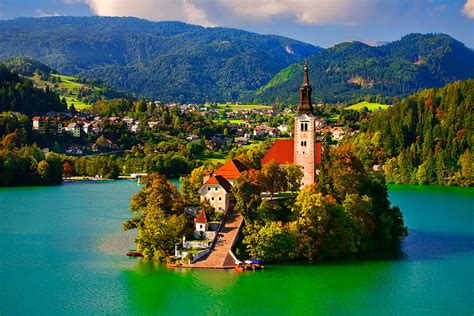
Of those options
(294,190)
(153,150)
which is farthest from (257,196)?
(153,150)

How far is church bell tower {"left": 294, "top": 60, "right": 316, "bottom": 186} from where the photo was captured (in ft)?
155

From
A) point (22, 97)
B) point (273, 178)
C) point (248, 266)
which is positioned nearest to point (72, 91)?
point (22, 97)

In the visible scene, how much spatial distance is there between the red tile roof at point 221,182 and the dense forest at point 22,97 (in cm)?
8780

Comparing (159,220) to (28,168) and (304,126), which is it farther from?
(28,168)

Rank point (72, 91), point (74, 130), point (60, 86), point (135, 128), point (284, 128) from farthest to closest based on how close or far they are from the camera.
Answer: point (72, 91) < point (60, 86) < point (284, 128) < point (135, 128) < point (74, 130)

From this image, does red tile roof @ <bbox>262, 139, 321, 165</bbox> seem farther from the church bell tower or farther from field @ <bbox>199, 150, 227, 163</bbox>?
field @ <bbox>199, 150, 227, 163</bbox>

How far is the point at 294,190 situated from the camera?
4609cm

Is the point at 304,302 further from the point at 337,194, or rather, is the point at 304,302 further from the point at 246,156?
the point at 246,156

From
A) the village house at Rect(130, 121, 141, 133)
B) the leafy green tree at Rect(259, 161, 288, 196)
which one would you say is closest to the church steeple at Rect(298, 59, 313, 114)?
the leafy green tree at Rect(259, 161, 288, 196)

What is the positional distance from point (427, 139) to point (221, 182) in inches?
2608

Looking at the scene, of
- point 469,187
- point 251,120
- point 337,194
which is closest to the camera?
point 337,194

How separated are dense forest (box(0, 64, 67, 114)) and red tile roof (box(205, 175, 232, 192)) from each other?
288ft

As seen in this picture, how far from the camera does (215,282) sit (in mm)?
36031

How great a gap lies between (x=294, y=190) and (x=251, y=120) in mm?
133556
